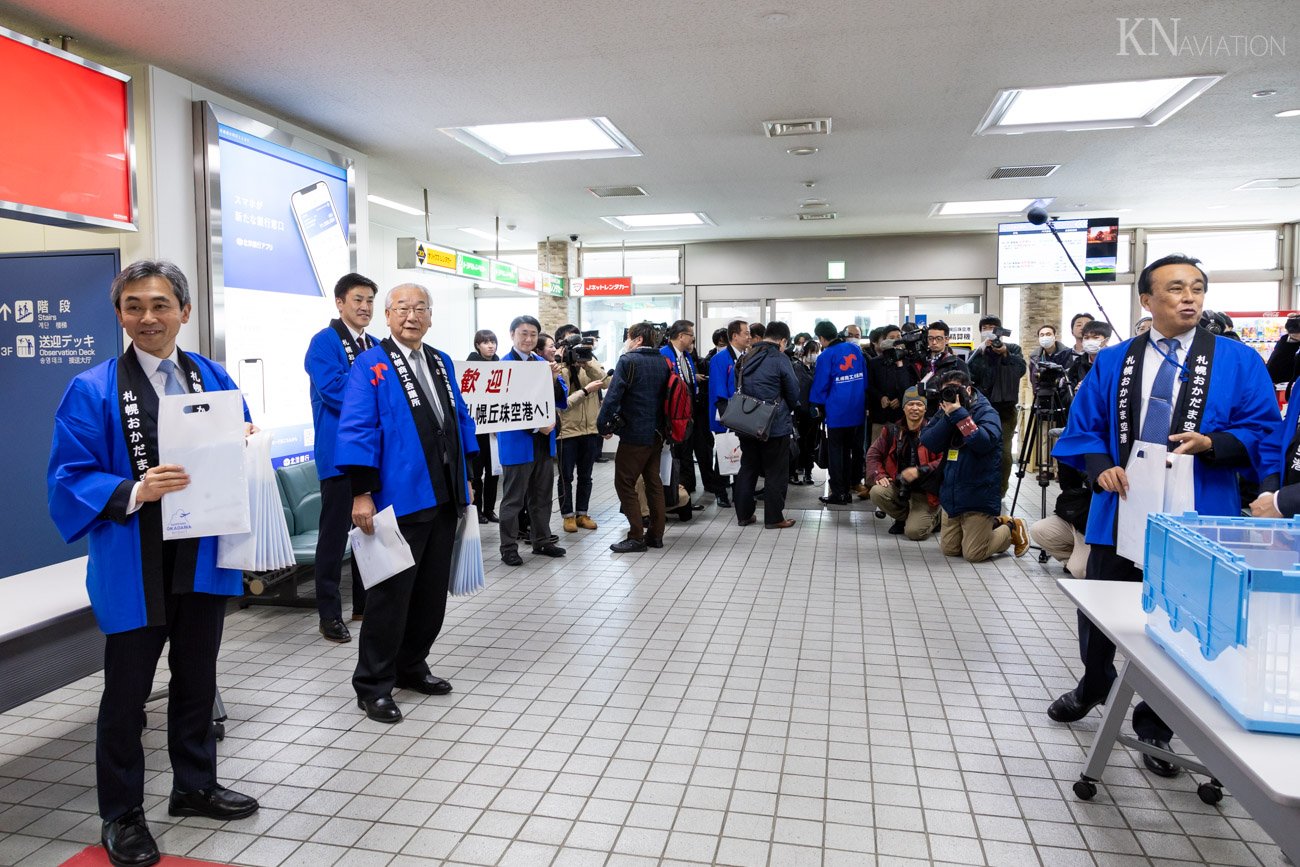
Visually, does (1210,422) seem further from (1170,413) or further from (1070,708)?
(1070,708)

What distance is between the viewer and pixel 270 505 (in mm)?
2504

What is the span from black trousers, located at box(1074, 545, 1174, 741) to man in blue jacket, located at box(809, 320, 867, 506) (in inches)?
182

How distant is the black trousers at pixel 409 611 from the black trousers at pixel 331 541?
882 mm

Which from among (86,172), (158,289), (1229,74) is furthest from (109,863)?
(1229,74)

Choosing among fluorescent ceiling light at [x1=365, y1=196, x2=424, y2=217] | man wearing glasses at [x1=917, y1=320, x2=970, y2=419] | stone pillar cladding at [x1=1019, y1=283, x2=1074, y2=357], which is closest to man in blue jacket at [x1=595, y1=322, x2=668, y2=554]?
man wearing glasses at [x1=917, y1=320, x2=970, y2=419]

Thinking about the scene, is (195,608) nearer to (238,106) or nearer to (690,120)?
(238,106)

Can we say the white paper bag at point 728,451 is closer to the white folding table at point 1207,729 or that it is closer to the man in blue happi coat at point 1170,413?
the man in blue happi coat at point 1170,413

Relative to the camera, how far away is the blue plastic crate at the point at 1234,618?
1.40 m

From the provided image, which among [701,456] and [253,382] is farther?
[701,456]

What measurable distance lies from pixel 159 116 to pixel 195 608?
12.6ft

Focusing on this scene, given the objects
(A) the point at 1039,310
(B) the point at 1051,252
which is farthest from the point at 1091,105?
(A) the point at 1039,310

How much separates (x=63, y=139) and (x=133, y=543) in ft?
10.1

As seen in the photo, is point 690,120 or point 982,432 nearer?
point 982,432

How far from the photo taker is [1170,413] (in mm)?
2729
